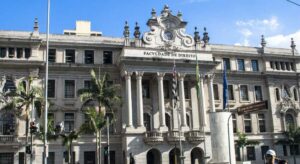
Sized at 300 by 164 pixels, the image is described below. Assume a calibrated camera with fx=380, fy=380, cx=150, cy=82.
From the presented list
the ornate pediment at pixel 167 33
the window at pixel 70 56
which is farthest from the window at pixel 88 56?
the ornate pediment at pixel 167 33

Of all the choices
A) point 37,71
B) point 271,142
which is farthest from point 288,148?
point 37,71

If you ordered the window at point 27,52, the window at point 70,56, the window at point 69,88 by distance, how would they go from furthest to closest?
the window at point 70,56
the window at point 69,88
the window at point 27,52

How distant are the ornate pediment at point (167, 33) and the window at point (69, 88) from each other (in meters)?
10.3

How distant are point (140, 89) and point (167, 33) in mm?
9038

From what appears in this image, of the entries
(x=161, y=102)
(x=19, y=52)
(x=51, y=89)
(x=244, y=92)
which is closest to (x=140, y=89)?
(x=161, y=102)

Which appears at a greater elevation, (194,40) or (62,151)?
(194,40)

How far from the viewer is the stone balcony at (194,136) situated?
43938 millimetres

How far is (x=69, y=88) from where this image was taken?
46062mm

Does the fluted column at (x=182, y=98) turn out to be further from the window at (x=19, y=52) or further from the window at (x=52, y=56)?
the window at (x=19, y=52)

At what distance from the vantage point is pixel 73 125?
4509cm

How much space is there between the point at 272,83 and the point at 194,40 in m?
13.9

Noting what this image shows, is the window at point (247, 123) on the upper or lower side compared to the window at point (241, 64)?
lower

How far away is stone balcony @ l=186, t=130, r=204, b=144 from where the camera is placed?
43.9 meters

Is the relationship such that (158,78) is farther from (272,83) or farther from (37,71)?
(272,83)
